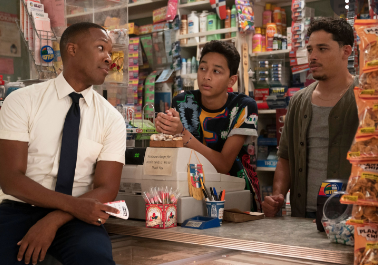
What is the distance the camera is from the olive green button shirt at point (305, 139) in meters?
2.32

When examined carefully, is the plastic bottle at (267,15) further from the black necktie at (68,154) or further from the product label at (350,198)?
the product label at (350,198)

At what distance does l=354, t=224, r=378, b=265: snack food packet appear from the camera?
125 cm

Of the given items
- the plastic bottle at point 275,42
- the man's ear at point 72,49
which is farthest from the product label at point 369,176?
the plastic bottle at point 275,42

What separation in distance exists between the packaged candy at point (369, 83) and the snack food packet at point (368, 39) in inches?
0.8

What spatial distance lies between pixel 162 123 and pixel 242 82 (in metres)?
2.55

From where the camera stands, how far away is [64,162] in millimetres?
1772

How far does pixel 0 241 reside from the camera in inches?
60.0

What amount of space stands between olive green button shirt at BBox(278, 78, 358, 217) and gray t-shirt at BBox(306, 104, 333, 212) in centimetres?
3

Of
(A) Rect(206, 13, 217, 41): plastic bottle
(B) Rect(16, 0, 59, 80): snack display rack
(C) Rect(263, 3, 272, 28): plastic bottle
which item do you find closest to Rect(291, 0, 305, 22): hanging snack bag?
(C) Rect(263, 3, 272, 28): plastic bottle

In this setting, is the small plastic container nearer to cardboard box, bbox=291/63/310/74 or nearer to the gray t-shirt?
the gray t-shirt

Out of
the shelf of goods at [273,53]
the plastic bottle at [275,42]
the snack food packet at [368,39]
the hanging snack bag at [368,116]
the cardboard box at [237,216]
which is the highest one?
the plastic bottle at [275,42]

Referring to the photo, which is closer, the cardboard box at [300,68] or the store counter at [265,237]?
the store counter at [265,237]

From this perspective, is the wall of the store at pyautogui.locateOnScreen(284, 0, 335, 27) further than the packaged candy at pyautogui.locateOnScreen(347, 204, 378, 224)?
Yes

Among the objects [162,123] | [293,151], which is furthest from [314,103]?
[162,123]
